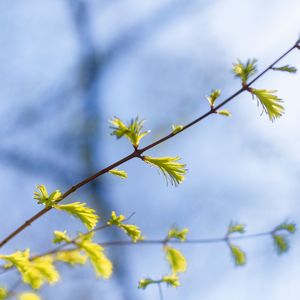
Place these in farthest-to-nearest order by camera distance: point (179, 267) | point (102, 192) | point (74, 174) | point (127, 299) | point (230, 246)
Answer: point (74, 174) → point (102, 192) → point (127, 299) → point (230, 246) → point (179, 267)

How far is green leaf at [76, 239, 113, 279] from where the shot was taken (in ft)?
1.86

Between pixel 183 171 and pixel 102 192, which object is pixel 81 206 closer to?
pixel 183 171

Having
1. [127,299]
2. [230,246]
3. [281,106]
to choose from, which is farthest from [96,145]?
[281,106]

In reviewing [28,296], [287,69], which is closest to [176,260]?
[28,296]

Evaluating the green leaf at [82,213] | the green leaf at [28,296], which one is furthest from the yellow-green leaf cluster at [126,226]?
the green leaf at [28,296]

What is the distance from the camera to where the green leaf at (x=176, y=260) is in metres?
0.74

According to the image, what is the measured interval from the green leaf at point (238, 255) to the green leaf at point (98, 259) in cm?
39

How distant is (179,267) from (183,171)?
21 centimetres

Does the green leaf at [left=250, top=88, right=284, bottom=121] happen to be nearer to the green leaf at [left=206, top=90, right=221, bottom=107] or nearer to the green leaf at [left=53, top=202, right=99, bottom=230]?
the green leaf at [left=206, top=90, right=221, bottom=107]

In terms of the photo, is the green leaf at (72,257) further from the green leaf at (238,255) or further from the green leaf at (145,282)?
the green leaf at (238,255)

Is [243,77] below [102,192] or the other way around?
below

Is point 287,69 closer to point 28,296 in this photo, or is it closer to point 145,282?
point 145,282

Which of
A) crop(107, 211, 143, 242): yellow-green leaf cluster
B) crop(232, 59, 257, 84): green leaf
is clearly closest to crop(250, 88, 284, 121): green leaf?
crop(232, 59, 257, 84): green leaf

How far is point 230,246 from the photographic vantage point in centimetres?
91
